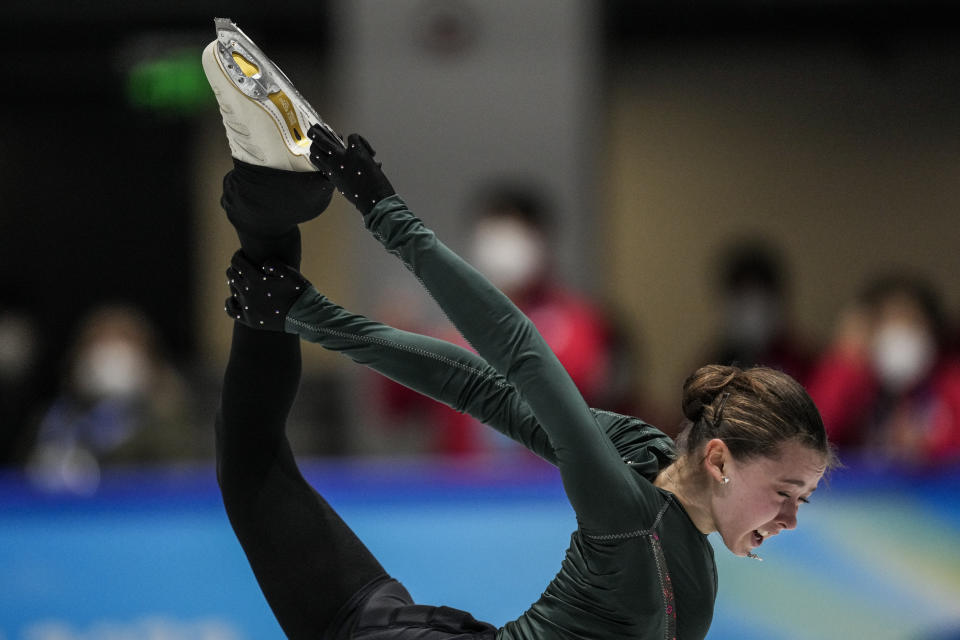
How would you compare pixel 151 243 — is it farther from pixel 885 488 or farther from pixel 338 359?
pixel 885 488

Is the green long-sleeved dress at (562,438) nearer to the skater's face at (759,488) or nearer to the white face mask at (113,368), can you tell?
the skater's face at (759,488)

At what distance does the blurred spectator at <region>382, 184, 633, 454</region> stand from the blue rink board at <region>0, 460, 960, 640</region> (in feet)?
1.51

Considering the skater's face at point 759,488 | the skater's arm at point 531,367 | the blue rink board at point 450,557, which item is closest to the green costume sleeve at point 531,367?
the skater's arm at point 531,367

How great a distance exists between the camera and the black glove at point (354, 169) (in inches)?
82.0

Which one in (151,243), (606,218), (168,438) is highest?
(606,218)

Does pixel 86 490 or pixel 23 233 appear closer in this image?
A: pixel 86 490

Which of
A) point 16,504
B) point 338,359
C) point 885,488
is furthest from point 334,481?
point 338,359

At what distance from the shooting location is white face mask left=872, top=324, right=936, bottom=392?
454 cm

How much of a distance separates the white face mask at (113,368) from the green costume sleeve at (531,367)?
3.37 metres

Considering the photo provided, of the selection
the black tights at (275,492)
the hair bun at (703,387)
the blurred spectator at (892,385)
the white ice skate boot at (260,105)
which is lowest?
the black tights at (275,492)

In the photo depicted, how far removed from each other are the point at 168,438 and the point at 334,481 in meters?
0.97

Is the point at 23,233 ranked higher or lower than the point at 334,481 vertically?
higher

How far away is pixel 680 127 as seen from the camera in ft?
28.3

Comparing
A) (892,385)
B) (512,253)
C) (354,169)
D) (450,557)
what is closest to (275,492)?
(354,169)
